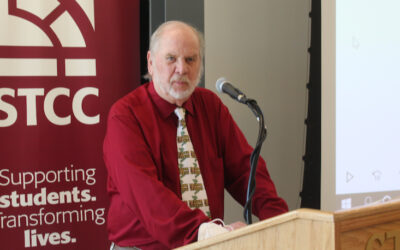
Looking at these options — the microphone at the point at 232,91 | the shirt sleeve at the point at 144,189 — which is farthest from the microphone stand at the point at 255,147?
the shirt sleeve at the point at 144,189

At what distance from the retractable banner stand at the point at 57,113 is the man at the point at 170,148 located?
62 centimetres

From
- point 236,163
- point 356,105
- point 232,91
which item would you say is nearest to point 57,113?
point 236,163

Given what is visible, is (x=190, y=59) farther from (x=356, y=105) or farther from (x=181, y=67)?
(x=356, y=105)

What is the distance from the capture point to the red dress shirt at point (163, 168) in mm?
1840

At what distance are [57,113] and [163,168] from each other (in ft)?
2.91

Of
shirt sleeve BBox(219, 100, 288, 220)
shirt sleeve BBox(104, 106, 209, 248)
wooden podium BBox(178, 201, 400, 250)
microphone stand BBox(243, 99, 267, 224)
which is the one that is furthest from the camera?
shirt sleeve BBox(219, 100, 288, 220)

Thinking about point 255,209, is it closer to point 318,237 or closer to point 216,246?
point 216,246

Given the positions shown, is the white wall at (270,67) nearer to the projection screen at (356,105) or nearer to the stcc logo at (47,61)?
the projection screen at (356,105)

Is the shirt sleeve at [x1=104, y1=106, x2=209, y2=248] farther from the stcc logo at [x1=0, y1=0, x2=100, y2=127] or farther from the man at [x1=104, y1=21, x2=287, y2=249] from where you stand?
the stcc logo at [x1=0, y1=0, x2=100, y2=127]

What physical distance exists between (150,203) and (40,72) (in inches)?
47.6

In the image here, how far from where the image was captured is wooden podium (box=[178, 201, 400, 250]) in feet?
3.29

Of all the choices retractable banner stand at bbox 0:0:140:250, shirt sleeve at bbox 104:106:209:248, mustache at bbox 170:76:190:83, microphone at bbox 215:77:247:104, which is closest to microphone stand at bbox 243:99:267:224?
microphone at bbox 215:77:247:104

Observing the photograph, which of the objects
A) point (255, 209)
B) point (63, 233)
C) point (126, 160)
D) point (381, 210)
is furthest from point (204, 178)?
point (381, 210)

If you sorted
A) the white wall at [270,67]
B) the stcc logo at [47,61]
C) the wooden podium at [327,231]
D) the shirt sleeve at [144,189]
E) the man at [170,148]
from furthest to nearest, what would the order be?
the white wall at [270,67] < the stcc logo at [47,61] < the man at [170,148] < the shirt sleeve at [144,189] < the wooden podium at [327,231]
